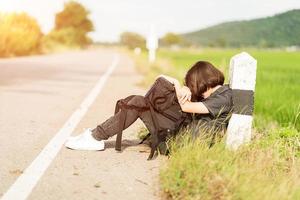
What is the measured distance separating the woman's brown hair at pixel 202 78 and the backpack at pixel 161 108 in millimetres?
203

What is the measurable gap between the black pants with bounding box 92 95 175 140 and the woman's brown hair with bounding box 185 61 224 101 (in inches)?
16.2

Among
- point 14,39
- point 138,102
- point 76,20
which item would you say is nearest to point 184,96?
point 138,102

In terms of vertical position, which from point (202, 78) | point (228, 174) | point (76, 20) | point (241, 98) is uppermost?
point (202, 78)

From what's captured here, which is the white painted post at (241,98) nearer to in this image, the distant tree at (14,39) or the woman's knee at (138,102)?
the woman's knee at (138,102)

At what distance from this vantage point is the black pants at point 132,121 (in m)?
5.61

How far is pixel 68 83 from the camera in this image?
47.8ft

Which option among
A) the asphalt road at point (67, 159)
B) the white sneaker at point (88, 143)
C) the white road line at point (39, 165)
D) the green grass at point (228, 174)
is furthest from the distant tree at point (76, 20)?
the green grass at point (228, 174)

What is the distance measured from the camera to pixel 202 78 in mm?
5590

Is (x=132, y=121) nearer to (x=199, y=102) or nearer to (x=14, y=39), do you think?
(x=199, y=102)

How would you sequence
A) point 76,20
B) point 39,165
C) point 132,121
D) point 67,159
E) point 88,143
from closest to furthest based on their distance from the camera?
point 39,165 < point 67,159 < point 132,121 < point 88,143 < point 76,20

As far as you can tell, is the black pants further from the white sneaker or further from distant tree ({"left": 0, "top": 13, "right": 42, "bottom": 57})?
distant tree ({"left": 0, "top": 13, "right": 42, "bottom": 57})

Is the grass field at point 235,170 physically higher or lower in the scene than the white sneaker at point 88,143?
higher

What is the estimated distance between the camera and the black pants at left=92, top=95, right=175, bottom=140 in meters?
5.61

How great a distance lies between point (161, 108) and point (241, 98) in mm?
757
